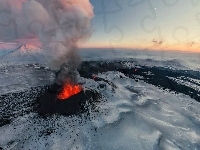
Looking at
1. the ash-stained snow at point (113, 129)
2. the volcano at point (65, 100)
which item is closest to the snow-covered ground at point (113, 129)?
the ash-stained snow at point (113, 129)

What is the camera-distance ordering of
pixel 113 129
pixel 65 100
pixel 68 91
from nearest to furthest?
pixel 113 129 < pixel 65 100 < pixel 68 91

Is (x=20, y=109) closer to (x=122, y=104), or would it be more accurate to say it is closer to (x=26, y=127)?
(x=26, y=127)

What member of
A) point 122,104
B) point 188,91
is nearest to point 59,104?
point 122,104

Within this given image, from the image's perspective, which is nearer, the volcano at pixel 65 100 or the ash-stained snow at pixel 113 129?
the ash-stained snow at pixel 113 129

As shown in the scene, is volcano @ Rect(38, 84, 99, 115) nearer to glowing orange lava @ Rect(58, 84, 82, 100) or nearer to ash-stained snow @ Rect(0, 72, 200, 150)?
glowing orange lava @ Rect(58, 84, 82, 100)

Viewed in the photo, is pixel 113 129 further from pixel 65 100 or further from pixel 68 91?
pixel 68 91

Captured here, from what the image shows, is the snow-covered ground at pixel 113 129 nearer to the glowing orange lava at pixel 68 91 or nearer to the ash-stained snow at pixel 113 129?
the ash-stained snow at pixel 113 129

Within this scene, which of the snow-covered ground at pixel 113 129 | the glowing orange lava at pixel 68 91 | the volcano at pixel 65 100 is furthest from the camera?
Result: the glowing orange lava at pixel 68 91

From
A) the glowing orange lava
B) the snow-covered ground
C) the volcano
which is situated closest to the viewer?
the snow-covered ground

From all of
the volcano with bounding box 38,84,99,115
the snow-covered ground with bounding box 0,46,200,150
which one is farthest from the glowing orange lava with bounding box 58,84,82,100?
the snow-covered ground with bounding box 0,46,200,150

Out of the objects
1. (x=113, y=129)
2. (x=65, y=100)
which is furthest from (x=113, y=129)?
(x=65, y=100)
